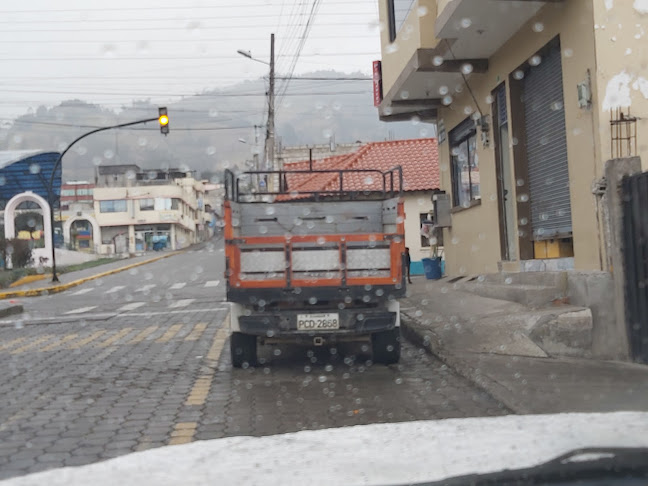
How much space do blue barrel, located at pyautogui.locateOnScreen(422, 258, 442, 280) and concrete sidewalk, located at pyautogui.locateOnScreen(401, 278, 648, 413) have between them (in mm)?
7369

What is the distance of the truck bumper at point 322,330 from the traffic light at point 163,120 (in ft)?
65.8

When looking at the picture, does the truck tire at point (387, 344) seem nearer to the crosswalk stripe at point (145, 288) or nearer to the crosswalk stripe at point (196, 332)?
the crosswalk stripe at point (196, 332)

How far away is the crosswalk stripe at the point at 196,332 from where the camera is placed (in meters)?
11.6

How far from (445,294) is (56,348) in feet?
21.8

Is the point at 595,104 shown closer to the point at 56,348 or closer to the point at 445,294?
the point at 445,294

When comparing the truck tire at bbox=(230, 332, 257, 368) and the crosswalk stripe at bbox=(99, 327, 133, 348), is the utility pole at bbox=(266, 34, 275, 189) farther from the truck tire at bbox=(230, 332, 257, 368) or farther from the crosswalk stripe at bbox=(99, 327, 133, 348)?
the truck tire at bbox=(230, 332, 257, 368)

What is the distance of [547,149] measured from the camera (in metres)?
10.7

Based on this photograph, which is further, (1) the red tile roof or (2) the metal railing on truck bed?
(1) the red tile roof

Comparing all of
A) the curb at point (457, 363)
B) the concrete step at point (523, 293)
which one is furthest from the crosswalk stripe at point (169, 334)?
the concrete step at point (523, 293)

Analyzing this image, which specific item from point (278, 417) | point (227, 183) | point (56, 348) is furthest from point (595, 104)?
point (56, 348)

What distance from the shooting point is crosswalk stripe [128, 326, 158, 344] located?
11364 mm

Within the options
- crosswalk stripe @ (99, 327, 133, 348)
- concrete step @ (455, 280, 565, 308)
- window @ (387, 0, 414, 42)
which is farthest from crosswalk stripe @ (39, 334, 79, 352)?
window @ (387, 0, 414, 42)

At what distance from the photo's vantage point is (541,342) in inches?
322

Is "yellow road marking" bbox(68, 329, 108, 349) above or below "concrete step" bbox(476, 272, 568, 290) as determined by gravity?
below
